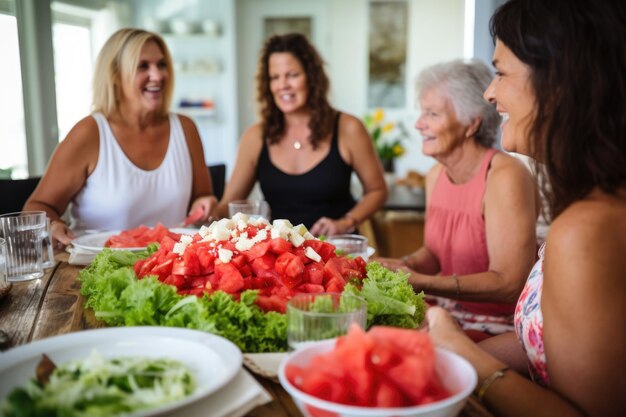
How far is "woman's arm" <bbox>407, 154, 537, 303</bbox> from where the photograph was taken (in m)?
2.07

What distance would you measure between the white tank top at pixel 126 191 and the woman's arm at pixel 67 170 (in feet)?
0.12

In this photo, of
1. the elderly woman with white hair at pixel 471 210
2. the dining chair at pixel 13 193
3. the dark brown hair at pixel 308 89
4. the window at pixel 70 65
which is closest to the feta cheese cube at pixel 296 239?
the elderly woman with white hair at pixel 471 210

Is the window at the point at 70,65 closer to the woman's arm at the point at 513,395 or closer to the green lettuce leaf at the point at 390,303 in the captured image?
the green lettuce leaf at the point at 390,303

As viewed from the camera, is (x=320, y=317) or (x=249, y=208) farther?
(x=249, y=208)

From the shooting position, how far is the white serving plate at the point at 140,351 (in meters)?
0.96

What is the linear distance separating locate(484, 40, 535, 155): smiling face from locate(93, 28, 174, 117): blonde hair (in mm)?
1928

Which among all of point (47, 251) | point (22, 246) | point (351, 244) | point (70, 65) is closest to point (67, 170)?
point (47, 251)

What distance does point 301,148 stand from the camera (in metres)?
3.31

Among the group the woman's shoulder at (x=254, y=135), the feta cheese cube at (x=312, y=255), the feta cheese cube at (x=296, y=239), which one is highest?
the woman's shoulder at (x=254, y=135)

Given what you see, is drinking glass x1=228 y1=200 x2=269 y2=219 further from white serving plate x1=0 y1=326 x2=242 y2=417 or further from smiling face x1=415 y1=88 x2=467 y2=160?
white serving plate x1=0 y1=326 x2=242 y2=417

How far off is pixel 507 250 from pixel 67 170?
1926mm

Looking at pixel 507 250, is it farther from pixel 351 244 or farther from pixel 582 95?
pixel 582 95

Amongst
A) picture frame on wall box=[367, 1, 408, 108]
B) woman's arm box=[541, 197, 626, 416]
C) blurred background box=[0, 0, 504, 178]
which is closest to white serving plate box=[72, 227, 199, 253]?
woman's arm box=[541, 197, 626, 416]

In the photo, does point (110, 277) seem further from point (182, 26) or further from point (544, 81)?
point (182, 26)
